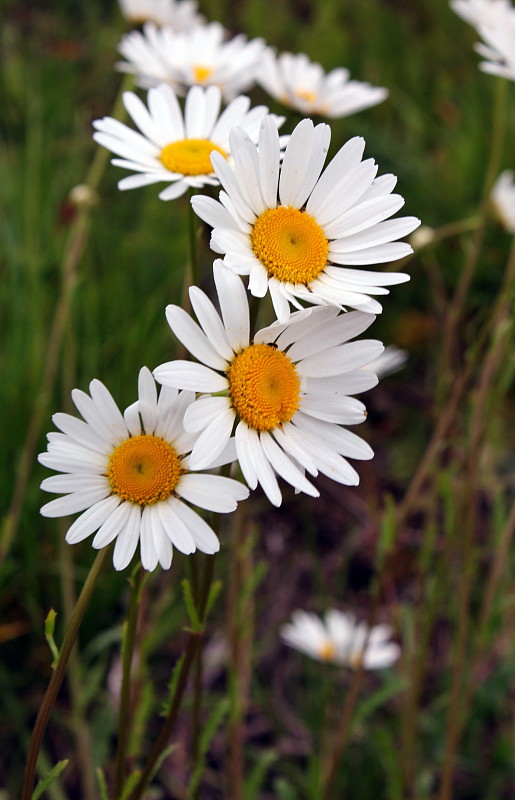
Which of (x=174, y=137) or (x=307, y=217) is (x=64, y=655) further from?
(x=174, y=137)

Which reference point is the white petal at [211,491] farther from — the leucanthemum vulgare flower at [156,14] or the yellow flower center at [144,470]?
the leucanthemum vulgare flower at [156,14]

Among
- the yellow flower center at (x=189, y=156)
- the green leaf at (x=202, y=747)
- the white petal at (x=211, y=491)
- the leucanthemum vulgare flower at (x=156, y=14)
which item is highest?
the leucanthemum vulgare flower at (x=156, y=14)

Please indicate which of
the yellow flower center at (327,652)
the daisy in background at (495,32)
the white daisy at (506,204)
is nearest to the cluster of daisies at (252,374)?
the daisy in background at (495,32)

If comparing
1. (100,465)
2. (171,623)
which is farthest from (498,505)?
(100,465)

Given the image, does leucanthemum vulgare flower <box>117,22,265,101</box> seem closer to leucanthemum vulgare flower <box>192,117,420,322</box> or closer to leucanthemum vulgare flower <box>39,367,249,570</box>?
leucanthemum vulgare flower <box>192,117,420,322</box>

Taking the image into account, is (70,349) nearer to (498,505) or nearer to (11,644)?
(11,644)

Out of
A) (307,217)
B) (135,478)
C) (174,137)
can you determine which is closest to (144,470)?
(135,478)
